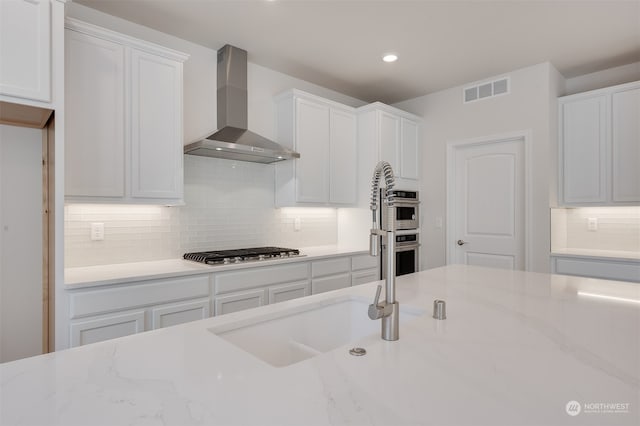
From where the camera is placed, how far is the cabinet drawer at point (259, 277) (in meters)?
2.62

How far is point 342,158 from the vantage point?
3.97 meters

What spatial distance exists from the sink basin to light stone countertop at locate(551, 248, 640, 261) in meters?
2.82

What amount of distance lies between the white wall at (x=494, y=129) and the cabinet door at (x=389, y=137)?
54cm

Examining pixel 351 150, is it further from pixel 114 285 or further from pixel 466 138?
pixel 114 285

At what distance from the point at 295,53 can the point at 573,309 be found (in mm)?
2915

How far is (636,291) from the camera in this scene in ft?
5.59

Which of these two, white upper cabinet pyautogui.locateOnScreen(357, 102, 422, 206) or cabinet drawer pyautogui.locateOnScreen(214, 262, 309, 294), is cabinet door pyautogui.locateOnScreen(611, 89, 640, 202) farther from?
cabinet drawer pyautogui.locateOnScreen(214, 262, 309, 294)

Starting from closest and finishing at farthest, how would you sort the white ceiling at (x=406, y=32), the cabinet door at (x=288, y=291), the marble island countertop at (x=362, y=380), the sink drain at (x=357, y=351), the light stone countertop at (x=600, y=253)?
1. the marble island countertop at (x=362, y=380)
2. the sink drain at (x=357, y=351)
3. the white ceiling at (x=406, y=32)
4. the cabinet door at (x=288, y=291)
5. the light stone countertop at (x=600, y=253)

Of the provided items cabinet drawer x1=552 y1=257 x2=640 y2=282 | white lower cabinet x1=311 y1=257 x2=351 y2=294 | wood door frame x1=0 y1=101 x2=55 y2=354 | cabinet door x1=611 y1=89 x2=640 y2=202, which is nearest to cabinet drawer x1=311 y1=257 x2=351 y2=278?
white lower cabinet x1=311 y1=257 x2=351 y2=294

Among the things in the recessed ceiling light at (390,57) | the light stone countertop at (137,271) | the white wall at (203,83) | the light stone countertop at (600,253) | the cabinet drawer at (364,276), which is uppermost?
the recessed ceiling light at (390,57)

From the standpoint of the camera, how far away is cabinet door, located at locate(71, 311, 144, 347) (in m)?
2.01

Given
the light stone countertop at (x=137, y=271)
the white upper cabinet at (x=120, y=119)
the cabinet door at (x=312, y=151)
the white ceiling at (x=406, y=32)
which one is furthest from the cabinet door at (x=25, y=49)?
the cabinet door at (x=312, y=151)

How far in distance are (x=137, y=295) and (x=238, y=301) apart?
2.36 ft

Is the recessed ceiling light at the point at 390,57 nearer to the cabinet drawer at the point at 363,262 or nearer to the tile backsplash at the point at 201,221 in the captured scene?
the tile backsplash at the point at 201,221
